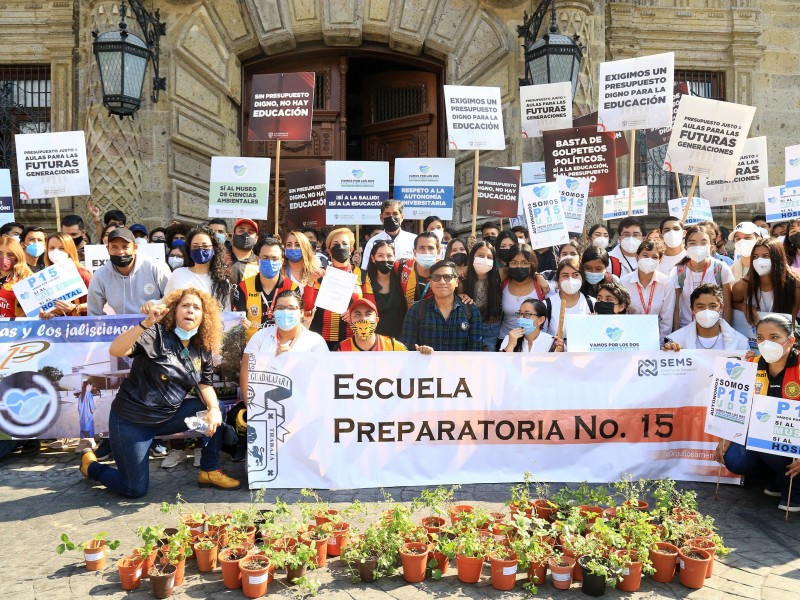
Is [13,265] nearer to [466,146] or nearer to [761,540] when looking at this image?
[466,146]

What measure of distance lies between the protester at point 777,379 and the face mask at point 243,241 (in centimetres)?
459

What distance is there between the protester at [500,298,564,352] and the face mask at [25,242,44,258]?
4837 millimetres

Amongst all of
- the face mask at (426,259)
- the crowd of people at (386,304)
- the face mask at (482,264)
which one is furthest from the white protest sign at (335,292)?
the face mask at (482,264)

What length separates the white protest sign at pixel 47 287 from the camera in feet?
20.1

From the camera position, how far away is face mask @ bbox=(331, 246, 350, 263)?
6.77m

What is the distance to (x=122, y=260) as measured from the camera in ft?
20.2

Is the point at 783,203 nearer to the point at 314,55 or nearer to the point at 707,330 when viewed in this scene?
the point at 707,330

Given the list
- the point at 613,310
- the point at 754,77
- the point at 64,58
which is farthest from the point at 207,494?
the point at 754,77

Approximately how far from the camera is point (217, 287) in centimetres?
633

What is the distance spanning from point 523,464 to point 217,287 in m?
3.00

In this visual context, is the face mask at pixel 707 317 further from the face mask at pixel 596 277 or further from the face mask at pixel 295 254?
the face mask at pixel 295 254

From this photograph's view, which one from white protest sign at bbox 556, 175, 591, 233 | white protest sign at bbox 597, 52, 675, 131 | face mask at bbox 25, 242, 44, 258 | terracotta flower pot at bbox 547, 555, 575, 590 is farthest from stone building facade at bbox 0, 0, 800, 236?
terracotta flower pot at bbox 547, 555, 575, 590

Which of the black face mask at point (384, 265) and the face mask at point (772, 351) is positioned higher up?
the black face mask at point (384, 265)

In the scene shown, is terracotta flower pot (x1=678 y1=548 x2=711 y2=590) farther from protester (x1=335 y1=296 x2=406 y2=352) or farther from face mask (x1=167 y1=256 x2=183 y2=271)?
face mask (x1=167 y1=256 x2=183 y2=271)
